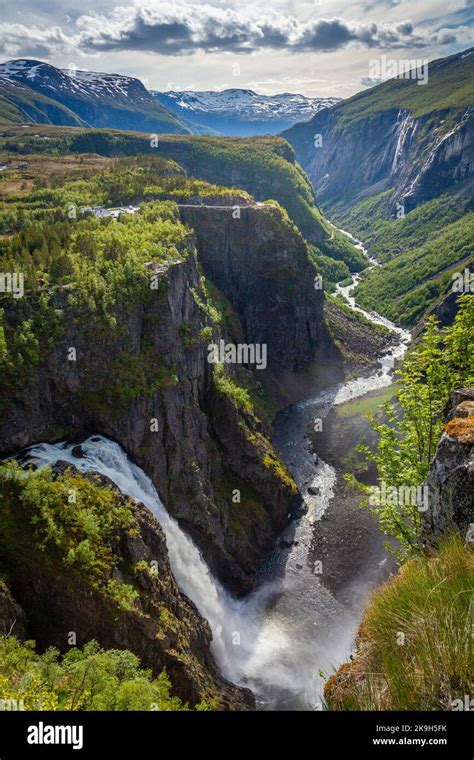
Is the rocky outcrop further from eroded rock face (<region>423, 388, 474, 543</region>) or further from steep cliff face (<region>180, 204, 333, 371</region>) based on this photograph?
steep cliff face (<region>180, 204, 333, 371</region>)

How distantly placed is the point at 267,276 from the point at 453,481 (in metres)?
87.0

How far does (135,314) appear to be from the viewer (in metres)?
45.8

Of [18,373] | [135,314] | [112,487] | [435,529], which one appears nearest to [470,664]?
[435,529]

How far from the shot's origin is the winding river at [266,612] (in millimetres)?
37781

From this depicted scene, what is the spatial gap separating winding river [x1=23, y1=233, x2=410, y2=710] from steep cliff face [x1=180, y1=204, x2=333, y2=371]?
5330cm

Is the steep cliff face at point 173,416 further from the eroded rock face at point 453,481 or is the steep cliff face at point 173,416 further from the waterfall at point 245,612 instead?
the eroded rock face at point 453,481

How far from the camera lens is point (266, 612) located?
46594 millimetres

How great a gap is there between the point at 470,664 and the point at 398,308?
143 metres

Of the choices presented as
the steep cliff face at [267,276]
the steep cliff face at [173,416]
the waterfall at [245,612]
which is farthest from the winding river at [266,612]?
the steep cliff face at [267,276]

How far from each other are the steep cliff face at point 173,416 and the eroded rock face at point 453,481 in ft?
95.1

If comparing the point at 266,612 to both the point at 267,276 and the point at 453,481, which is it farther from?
the point at 267,276

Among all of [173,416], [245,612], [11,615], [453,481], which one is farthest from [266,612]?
[453,481]

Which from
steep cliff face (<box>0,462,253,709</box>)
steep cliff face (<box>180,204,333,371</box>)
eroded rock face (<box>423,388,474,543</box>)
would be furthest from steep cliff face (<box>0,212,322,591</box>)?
eroded rock face (<box>423,388,474,543</box>)

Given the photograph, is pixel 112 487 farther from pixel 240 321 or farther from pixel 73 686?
pixel 240 321
